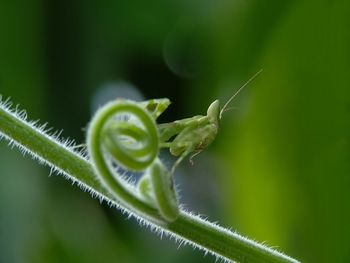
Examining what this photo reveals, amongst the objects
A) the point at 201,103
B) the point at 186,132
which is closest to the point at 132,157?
the point at 186,132

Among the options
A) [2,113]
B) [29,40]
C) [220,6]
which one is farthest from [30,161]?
[2,113]

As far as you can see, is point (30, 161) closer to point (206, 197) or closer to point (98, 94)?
point (98, 94)

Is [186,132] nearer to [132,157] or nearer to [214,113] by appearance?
[214,113]

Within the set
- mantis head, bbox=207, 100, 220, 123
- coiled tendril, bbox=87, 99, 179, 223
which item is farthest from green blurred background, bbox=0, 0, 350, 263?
coiled tendril, bbox=87, 99, 179, 223

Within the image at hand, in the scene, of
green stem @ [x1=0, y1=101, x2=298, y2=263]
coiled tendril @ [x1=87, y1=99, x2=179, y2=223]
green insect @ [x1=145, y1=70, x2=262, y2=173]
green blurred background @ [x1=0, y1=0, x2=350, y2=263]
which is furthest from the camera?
green blurred background @ [x1=0, y1=0, x2=350, y2=263]

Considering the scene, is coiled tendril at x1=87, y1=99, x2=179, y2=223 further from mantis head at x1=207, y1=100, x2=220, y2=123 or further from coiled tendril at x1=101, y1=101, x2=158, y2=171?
mantis head at x1=207, y1=100, x2=220, y2=123
